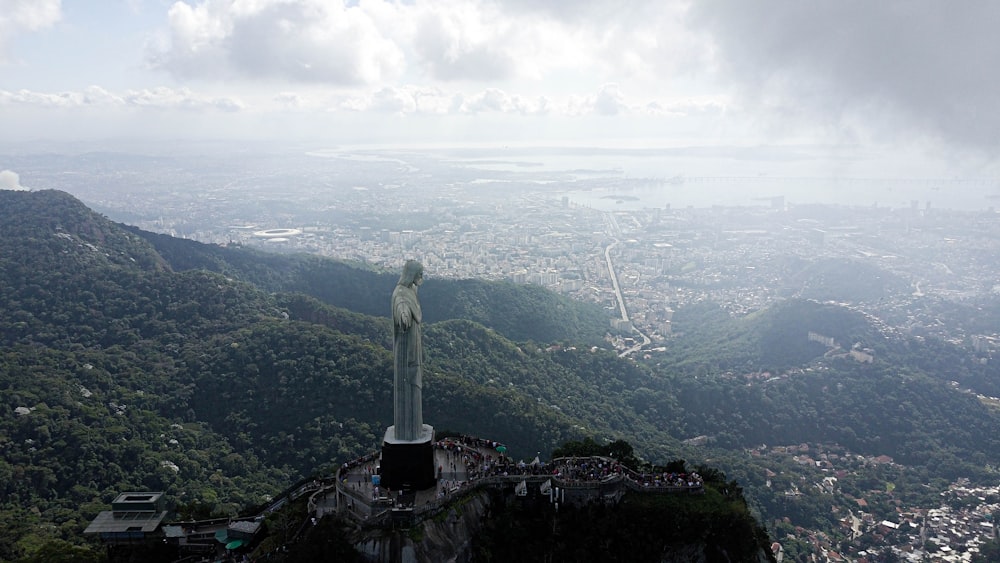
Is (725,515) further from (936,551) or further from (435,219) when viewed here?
(435,219)

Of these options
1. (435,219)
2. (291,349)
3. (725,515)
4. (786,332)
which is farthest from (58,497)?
(435,219)

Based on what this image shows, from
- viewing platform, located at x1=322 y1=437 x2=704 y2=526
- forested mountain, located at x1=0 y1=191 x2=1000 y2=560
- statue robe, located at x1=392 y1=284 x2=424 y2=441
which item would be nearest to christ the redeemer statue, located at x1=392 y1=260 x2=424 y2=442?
statue robe, located at x1=392 y1=284 x2=424 y2=441

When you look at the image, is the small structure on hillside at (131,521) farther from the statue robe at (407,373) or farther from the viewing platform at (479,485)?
the statue robe at (407,373)

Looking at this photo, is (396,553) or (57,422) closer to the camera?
(396,553)

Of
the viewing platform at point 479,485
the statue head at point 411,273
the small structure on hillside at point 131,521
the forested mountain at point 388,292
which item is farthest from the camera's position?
the forested mountain at point 388,292

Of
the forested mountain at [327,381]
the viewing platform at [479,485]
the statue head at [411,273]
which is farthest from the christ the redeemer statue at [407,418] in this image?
the forested mountain at [327,381]

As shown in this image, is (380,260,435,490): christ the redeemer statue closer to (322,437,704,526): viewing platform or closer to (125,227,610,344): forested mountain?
(322,437,704,526): viewing platform
